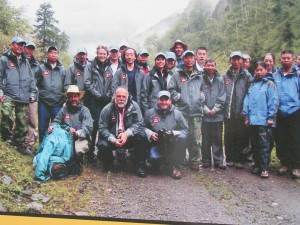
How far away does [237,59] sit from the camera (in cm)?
254

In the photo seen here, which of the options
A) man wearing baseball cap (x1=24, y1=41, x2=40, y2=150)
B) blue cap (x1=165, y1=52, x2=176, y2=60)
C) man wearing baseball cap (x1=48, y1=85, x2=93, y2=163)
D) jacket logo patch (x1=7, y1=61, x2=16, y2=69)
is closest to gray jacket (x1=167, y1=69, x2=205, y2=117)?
blue cap (x1=165, y1=52, x2=176, y2=60)

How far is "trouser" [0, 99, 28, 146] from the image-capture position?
278 cm

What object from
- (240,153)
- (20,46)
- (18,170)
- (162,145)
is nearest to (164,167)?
(162,145)

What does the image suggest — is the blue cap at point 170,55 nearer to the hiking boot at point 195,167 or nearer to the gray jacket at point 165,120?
the gray jacket at point 165,120

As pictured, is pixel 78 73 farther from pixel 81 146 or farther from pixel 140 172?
pixel 140 172

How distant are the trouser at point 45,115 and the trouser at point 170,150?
0.82m

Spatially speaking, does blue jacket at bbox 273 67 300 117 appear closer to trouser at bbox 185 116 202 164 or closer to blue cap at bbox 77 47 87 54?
trouser at bbox 185 116 202 164

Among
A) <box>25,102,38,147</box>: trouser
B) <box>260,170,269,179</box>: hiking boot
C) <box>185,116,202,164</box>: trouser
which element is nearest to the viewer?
<box>260,170,269,179</box>: hiking boot

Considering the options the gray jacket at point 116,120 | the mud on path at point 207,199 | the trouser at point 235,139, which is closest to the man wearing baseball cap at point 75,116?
the gray jacket at point 116,120

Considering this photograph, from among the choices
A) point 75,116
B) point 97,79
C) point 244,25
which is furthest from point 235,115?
point 75,116

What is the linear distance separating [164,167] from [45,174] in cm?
85

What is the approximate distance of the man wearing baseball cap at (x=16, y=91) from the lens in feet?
9.07

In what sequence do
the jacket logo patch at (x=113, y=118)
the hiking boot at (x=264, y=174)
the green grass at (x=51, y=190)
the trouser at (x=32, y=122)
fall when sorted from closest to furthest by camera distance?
the green grass at (x=51, y=190), the hiking boot at (x=264, y=174), the jacket logo patch at (x=113, y=118), the trouser at (x=32, y=122)

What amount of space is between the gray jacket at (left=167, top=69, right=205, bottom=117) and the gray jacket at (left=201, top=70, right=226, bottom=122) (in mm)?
36
